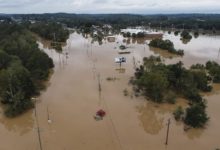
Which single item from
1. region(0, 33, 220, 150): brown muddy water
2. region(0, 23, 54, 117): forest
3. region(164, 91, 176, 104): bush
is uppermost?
region(0, 23, 54, 117): forest

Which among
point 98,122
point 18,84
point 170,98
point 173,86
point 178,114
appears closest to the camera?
point 98,122

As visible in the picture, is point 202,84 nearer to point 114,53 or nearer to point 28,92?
point 28,92

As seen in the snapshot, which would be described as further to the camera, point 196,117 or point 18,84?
point 18,84

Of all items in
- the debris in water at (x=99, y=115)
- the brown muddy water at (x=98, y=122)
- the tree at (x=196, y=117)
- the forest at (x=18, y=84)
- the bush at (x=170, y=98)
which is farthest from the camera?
the bush at (x=170, y=98)

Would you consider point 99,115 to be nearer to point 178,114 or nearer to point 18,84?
point 178,114

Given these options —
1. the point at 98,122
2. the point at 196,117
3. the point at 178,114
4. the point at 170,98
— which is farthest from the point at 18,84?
the point at 196,117

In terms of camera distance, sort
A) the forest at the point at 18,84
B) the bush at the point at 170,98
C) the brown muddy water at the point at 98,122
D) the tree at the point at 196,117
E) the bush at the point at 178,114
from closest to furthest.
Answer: the brown muddy water at the point at 98,122, the tree at the point at 196,117, the bush at the point at 178,114, the forest at the point at 18,84, the bush at the point at 170,98

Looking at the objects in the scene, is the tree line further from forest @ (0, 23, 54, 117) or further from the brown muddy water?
forest @ (0, 23, 54, 117)

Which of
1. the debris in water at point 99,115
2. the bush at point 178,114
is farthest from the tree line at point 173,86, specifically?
the debris in water at point 99,115

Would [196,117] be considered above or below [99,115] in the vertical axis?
above

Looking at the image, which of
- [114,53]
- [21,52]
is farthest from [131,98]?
[114,53]

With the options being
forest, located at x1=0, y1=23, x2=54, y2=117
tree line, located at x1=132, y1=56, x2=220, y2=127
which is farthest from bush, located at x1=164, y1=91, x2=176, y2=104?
forest, located at x1=0, y1=23, x2=54, y2=117

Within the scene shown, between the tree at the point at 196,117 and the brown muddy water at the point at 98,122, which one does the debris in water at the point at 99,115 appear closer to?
the brown muddy water at the point at 98,122
